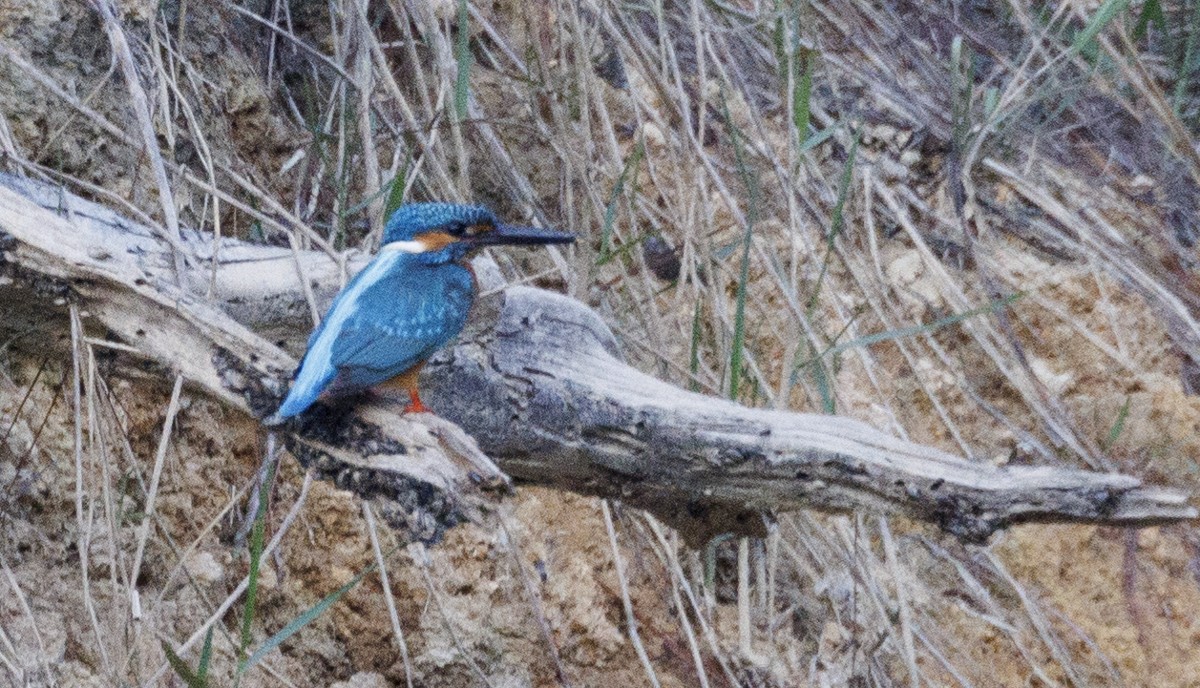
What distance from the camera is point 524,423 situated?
6.90 ft

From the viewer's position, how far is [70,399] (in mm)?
2592

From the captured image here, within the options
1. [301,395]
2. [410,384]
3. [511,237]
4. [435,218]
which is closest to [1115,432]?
[511,237]

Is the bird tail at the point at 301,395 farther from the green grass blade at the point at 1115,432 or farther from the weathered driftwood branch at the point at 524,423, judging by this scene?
the green grass blade at the point at 1115,432

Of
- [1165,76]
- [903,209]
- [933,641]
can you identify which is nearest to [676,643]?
[933,641]

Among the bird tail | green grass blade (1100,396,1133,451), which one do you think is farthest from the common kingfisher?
green grass blade (1100,396,1133,451)

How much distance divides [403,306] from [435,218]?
330 mm

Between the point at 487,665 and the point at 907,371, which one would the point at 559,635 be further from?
the point at 907,371

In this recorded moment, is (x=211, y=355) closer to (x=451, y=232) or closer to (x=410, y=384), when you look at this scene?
(x=410, y=384)

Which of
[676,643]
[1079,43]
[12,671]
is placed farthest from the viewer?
[676,643]

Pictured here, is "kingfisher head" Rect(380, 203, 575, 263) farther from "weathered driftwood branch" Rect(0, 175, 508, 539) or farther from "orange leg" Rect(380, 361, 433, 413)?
"weathered driftwood branch" Rect(0, 175, 508, 539)

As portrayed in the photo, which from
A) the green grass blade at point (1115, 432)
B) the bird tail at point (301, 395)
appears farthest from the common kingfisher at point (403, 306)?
the green grass blade at point (1115, 432)

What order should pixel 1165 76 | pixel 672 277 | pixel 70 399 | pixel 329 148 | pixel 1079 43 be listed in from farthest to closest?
1. pixel 1165 76
2. pixel 672 277
3. pixel 329 148
4. pixel 1079 43
5. pixel 70 399

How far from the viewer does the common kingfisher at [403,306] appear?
1820 millimetres

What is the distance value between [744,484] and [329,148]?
1.59m
